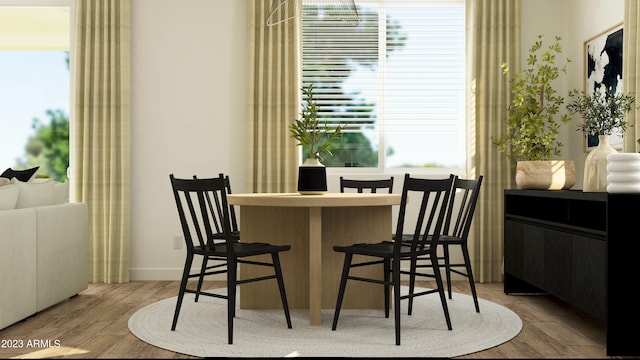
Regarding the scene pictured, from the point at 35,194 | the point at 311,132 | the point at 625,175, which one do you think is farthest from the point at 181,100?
the point at 625,175

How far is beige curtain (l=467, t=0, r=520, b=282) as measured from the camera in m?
5.07

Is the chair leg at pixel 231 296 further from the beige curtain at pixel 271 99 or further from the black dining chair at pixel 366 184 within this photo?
the beige curtain at pixel 271 99

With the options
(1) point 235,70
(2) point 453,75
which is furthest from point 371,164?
(1) point 235,70

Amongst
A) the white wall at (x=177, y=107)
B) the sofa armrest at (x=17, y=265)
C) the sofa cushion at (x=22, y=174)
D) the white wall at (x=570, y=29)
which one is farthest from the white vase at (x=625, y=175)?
the sofa cushion at (x=22, y=174)

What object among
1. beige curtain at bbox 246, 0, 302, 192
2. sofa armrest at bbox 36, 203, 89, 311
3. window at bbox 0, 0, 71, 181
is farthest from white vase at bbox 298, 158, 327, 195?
window at bbox 0, 0, 71, 181

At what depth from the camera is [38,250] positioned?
3.71 m

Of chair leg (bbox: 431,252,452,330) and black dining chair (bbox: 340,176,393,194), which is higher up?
black dining chair (bbox: 340,176,393,194)

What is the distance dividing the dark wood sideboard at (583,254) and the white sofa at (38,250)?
3200 mm

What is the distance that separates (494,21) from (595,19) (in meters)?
0.83

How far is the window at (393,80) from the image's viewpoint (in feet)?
17.4

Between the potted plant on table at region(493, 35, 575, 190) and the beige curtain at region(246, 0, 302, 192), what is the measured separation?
177 centimetres

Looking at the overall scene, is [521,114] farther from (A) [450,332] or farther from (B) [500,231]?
(A) [450,332]

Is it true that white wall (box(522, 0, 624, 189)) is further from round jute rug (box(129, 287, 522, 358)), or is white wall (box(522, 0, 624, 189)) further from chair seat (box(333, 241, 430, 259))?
chair seat (box(333, 241, 430, 259))

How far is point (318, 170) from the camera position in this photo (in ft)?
12.3
